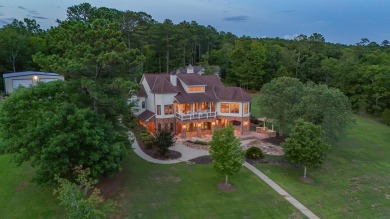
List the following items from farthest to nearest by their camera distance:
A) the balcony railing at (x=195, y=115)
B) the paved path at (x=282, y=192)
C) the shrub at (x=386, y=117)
→ the shrub at (x=386, y=117)
the balcony railing at (x=195, y=115)
the paved path at (x=282, y=192)

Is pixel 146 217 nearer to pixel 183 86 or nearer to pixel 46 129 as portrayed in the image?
pixel 46 129

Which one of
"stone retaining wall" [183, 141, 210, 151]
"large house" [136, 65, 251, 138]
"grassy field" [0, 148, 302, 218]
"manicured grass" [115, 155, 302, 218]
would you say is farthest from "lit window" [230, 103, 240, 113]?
"grassy field" [0, 148, 302, 218]

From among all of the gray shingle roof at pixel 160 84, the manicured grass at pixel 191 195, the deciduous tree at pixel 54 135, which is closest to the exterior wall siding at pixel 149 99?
the gray shingle roof at pixel 160 84

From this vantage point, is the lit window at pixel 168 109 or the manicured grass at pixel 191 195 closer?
the manicured grass at pixel 191 195

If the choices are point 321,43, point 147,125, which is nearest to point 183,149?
point 147,125

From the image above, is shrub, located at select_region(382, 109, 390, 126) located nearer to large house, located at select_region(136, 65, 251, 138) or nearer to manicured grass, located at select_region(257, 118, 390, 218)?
manicured grass, located at select_region(257, 118, 390, 218)

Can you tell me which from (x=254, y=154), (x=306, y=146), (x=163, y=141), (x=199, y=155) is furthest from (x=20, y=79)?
(x=306, y=146)

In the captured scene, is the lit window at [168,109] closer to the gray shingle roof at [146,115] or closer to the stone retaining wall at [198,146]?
the gray shingle roof at [146,115]

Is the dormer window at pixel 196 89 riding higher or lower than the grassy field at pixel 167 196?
higher
